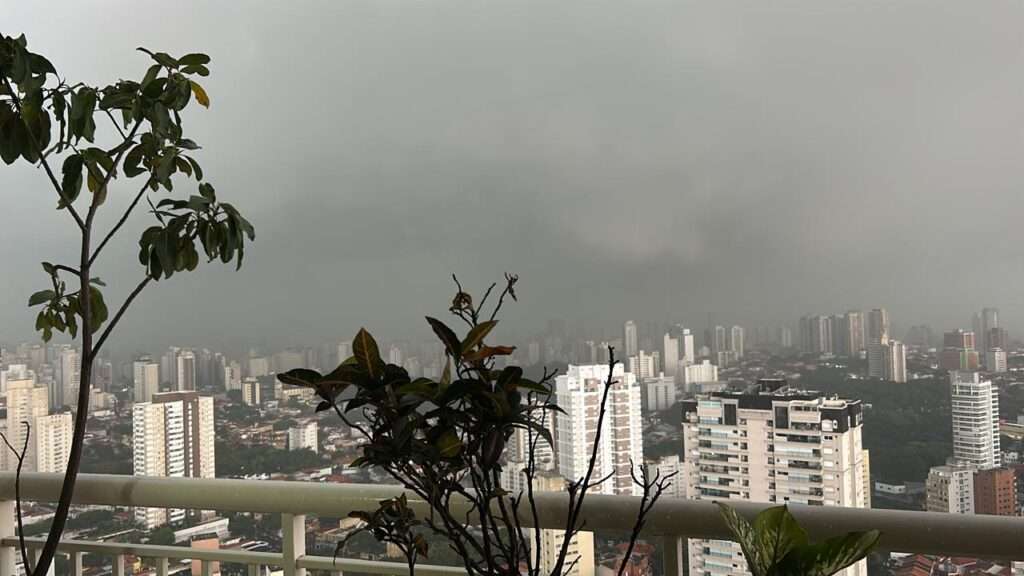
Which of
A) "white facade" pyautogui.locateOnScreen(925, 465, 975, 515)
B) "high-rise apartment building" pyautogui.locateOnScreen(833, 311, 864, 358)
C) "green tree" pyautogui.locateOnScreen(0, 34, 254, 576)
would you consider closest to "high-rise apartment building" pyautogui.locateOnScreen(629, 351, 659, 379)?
"high-rise apartment building" pyautogui.locateOnScreen(833, 311, 864, 358)

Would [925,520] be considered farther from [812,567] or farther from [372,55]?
[372,55]

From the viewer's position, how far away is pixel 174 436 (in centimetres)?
298

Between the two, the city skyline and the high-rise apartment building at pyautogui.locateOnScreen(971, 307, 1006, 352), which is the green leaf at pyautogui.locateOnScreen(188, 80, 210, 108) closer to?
the city skyline

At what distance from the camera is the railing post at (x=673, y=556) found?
170cm

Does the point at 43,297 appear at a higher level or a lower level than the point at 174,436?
higher

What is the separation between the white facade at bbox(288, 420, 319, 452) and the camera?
9.27 ft

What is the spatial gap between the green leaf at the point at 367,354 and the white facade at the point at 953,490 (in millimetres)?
1691

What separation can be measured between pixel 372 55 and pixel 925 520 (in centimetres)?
239

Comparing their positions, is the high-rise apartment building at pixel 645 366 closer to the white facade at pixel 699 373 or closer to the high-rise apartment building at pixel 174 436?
the white facade at pixel 699 373

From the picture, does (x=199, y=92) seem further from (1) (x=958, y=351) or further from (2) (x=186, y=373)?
(1) (x=958, y=351)

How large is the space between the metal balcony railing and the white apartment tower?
563 millimetres

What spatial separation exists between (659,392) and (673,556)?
882 mm

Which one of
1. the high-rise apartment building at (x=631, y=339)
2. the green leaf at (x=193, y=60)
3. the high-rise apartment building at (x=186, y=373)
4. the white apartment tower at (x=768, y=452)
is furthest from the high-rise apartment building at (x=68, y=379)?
the white apartment tower at (x=768, y=452)

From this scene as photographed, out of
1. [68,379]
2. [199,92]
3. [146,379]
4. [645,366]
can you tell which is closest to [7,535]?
[146,379]
